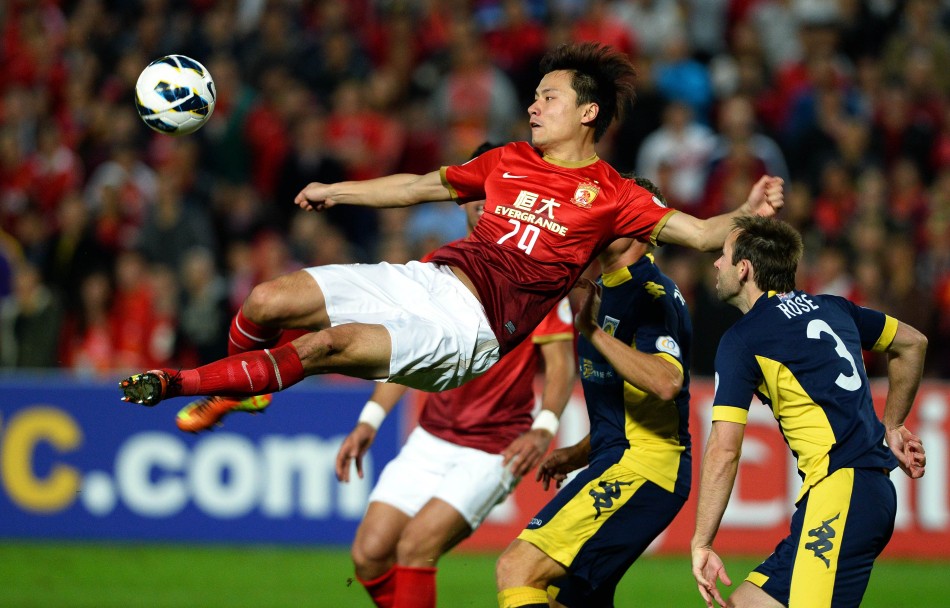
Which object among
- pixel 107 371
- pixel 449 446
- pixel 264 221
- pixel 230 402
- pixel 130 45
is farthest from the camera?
pixel 130 45

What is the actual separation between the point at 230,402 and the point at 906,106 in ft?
36.0

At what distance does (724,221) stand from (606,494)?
1406 mm

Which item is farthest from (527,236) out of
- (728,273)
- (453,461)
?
(453,461)

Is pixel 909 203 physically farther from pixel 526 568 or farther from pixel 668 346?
pixel 526 568

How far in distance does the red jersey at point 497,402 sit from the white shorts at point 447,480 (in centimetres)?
8

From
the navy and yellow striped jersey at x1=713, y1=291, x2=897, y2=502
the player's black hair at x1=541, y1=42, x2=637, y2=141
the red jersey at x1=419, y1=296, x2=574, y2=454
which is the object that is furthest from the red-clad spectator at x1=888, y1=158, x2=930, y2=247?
the navy and yellow striped jersey at x1=713, y1=291, x2=897, y2=502

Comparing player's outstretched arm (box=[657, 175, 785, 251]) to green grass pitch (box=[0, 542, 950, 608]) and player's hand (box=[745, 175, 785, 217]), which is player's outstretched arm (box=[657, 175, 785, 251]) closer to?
player's hand (box=[745, 175, 785, 217])

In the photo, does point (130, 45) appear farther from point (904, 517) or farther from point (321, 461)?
point (904, 517)

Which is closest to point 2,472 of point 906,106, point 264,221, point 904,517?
point 264,221

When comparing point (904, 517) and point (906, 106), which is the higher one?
point (906, 106)

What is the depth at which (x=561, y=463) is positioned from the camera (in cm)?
671

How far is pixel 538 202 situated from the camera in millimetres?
6402

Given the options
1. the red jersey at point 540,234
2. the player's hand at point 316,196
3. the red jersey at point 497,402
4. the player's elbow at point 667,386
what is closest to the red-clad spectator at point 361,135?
the red jersey at point 497,402

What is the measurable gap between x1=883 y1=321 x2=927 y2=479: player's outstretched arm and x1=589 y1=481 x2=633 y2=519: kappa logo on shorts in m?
1.25
